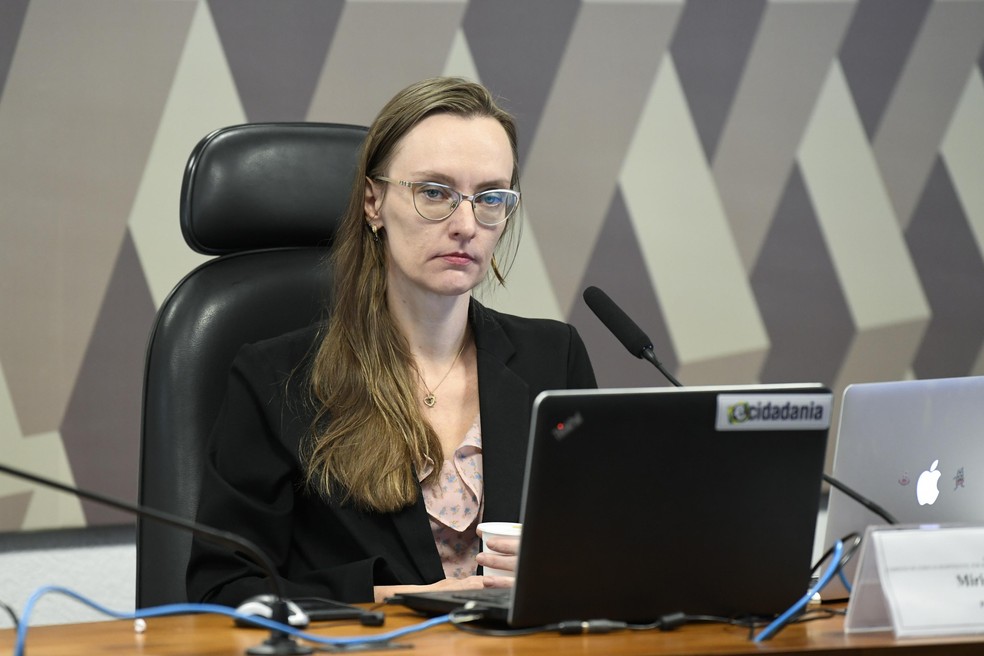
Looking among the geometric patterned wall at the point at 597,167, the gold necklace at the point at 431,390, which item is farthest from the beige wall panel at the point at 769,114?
the gold necklace at the point at 431,390

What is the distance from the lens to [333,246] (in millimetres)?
1823

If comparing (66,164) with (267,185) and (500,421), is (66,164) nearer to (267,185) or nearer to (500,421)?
(267,185)

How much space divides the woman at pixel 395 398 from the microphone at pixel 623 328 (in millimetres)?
284

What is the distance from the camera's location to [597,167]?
2793 millimetres

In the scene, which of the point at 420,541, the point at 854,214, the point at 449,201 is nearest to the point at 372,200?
the point at 449,201

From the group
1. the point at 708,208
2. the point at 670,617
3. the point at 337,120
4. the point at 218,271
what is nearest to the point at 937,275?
the point at 708,208

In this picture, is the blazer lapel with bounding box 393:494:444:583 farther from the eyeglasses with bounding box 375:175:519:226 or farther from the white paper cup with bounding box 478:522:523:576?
the eyeglasses with bounding box 375:175:519:226

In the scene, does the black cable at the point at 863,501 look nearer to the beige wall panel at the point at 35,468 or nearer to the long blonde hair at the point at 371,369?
the long blonde hair at the point at 371,369

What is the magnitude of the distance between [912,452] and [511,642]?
0.50 metres

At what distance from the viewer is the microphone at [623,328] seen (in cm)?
138

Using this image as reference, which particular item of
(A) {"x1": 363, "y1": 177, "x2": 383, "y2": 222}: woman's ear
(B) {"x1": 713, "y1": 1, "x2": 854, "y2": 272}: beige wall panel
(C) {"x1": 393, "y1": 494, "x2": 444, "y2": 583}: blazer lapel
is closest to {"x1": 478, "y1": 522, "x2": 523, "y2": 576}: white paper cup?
(C) {"x1": 393, "y1": 494, "x2": 444, "y2": 583}: blazer lapel

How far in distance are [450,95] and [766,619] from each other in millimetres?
948

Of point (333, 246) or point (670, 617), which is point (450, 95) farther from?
point (670, 617)

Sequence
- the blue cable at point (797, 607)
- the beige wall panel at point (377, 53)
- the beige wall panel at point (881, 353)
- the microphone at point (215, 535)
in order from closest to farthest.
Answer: the microphone at point (215, 535)
the blue cable at point (797, 607)
the beige wall panel at point (377, 53)
the beige wall panel at point (881, 353)
